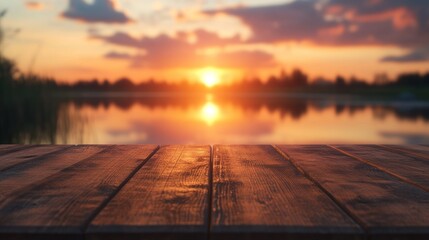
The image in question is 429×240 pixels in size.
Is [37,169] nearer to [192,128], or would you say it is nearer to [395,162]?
[395,162]

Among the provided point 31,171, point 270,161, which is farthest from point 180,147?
point 31,171

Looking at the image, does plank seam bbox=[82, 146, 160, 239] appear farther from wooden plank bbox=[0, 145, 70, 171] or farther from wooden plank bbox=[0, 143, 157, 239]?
wooden plank bbox=[0, 145, 70, 171]

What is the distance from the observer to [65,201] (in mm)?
839

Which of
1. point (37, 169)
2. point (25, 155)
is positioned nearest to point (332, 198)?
point (37, 169)

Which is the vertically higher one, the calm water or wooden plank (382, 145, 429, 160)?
wooden plank (382, 145, 429, 160)

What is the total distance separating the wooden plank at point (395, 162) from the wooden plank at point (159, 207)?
556mm

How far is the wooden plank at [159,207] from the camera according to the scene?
68 centimetres

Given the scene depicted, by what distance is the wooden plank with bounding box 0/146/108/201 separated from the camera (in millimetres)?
983

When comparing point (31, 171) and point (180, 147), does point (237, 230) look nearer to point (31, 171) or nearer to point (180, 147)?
point (31, 171)

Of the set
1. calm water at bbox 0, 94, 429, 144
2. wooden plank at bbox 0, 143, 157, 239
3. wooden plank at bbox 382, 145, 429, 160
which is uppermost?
wooden plank at bbox 382, 145, 429, 160

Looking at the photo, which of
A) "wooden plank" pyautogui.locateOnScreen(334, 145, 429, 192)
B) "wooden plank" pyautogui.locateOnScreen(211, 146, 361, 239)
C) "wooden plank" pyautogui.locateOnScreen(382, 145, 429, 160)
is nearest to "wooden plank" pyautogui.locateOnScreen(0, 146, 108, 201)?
"wooden plank" pyautogui.locateOnScreen(211, 146, 361, 239)

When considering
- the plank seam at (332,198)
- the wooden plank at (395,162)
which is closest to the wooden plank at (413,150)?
the wooden plank at (395,162)

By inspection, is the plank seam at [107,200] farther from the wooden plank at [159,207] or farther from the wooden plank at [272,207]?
the wooden plank at [272,207]

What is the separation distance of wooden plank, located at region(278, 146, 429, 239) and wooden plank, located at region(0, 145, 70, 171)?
92 cm
